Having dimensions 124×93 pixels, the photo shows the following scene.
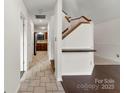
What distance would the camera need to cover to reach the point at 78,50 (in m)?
5.18

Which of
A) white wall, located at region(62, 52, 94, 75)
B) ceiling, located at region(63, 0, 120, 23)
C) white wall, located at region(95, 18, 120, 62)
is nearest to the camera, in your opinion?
ceiling, located at region(63, 0, 120, 23)

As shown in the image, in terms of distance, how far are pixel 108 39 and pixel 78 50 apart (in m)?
1.35

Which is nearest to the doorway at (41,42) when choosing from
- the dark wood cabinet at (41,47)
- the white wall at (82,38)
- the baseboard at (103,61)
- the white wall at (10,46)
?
the dark wood cabinet at (41,47)

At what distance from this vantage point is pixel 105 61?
241 inches

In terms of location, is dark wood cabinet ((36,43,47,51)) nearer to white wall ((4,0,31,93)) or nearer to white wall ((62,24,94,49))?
white wall ((62,24,94,49))

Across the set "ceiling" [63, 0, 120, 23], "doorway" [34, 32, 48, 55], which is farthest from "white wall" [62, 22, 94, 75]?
"doorway" [34, 32, 48, 55]

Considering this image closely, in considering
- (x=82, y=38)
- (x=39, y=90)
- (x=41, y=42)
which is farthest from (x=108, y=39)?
(x=41, y=42)

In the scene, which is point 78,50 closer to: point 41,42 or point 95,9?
point 95,9

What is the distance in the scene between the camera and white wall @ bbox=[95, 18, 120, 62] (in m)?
5.08

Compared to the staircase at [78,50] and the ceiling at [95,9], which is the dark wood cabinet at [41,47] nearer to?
the ceiling at [95,9]

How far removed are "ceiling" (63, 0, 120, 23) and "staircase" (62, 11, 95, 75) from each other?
676mm

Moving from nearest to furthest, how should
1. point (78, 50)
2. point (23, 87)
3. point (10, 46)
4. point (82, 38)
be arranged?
point (10, 46) < point (23, 87) < point (78, 50) < point (82, 38)

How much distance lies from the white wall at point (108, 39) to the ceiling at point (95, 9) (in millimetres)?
245

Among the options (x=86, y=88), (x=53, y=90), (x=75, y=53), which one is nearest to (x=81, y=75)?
(x=75, y=53)
